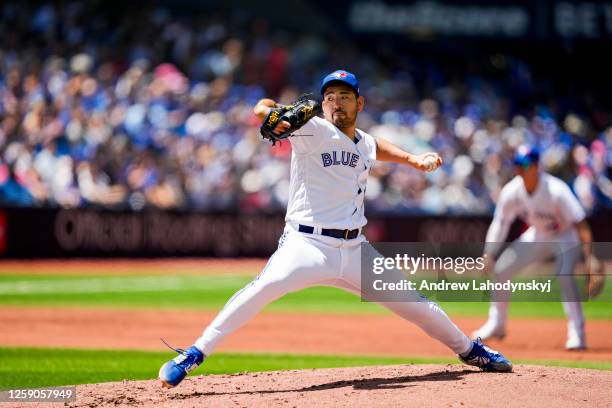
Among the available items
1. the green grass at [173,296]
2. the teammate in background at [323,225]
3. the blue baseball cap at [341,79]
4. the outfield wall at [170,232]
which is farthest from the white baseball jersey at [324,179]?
the outfield wall at [170,232]

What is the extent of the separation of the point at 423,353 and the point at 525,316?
15.2 feet

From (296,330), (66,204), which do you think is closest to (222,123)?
(66,204)

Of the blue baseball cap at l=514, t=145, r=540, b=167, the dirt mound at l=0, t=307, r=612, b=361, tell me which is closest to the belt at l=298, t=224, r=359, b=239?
the dirt mound at l=0, t=307, r=612, b=361

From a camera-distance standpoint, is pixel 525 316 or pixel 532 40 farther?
pixel 532 40

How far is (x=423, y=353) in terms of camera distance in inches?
423

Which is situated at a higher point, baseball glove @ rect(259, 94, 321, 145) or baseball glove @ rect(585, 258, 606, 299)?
baseball glove @ rect(259, 94, 321, 145)

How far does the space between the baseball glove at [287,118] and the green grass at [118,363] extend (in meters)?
3.24

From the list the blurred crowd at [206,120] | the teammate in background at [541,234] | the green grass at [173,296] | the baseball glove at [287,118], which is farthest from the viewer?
the blurred crowd at [206,120]

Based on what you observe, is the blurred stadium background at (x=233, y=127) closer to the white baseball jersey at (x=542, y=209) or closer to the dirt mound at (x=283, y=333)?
the dirt mound at (x=283, y=333)

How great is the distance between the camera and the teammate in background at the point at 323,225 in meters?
6.42

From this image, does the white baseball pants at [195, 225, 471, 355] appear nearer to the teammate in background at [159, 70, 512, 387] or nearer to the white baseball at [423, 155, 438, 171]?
the teammate in background at [159, 70, 512, 387]

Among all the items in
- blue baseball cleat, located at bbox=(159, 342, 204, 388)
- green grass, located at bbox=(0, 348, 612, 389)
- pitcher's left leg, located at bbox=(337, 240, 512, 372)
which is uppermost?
pitcher's left leg, located at bbox=(337, 240, 512, 372)

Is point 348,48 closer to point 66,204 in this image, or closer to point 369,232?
point 369,232

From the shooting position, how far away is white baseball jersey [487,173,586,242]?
10.6 m
